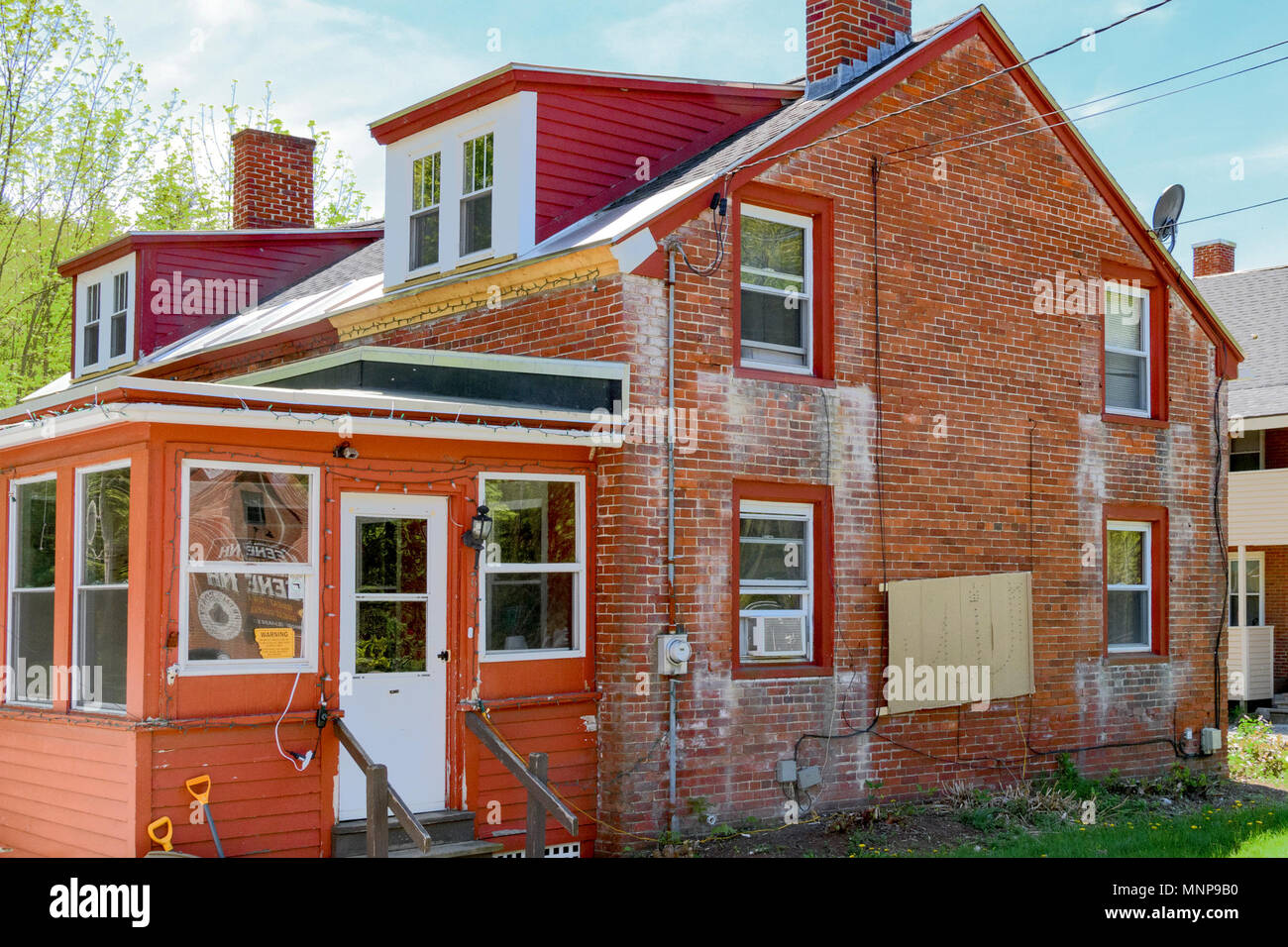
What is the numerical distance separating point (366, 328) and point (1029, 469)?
712 cm

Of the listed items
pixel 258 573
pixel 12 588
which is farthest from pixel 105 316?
pixel 258 573

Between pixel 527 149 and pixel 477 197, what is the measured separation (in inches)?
31.4

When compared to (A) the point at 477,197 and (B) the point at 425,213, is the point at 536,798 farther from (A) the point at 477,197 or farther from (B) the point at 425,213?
(B) the point at 425,213

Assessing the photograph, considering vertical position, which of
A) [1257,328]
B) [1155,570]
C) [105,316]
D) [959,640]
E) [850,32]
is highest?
[850,32]

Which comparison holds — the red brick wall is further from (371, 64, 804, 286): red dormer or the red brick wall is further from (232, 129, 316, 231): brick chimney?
(232, 129, 316, 231): brick chimney

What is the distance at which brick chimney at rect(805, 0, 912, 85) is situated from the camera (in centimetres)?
1368

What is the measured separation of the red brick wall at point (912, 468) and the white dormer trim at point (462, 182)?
81 cm

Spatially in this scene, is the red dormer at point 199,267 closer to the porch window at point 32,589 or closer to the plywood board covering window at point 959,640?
the porch window at point 32,589

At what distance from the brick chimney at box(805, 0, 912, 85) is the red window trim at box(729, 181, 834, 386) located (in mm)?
2193

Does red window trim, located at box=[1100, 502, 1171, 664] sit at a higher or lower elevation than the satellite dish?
lower

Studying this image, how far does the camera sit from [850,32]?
13695 mm

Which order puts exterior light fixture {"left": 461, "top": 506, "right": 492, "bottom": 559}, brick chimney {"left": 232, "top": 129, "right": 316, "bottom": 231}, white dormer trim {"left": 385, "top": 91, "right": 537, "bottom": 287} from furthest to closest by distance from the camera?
brick chimney {"left": 232, "top": 129, "right": 316, "bottom": 231}
white dormer trim {"left": 385, "top": 91, "right": 537, "bottom": 287}
exterior light fixture {"left": 461, "top": 506, "right": 492, "bottom": 559}

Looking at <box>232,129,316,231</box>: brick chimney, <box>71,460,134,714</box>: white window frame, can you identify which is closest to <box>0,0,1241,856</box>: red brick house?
<box>71,460,134,714</box>: white window frame
